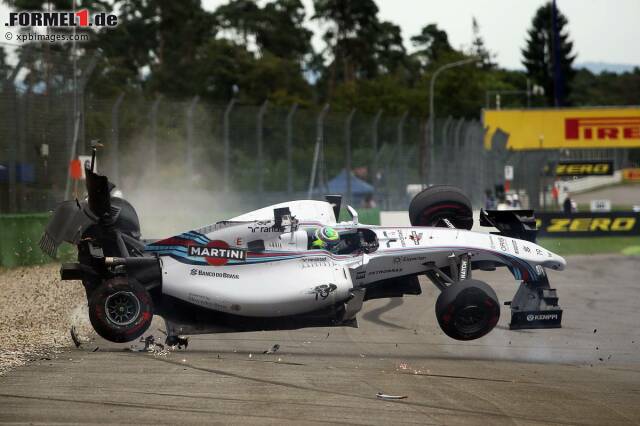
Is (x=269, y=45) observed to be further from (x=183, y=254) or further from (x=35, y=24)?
(x=183, y=254)

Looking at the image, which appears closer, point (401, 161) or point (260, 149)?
point (260, 149)

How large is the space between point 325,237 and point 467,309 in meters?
1.83

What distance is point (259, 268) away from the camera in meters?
11.7

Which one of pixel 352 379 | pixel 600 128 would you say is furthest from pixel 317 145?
pixel 600 128

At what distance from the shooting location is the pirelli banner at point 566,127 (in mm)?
64750

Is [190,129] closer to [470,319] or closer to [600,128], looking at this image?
[470,319]

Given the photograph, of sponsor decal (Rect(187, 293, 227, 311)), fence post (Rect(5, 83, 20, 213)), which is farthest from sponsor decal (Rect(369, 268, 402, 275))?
fence post (Rect(5, 83, 20, 213))

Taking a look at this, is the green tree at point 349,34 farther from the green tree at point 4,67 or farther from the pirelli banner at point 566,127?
the green tree at point 4,67

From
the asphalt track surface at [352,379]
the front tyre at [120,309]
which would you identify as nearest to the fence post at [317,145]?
the asphalt track surface at [352,379]

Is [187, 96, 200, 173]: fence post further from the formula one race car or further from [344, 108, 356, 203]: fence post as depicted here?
the formula one race car

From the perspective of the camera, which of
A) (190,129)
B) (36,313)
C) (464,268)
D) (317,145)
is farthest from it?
(317,145)

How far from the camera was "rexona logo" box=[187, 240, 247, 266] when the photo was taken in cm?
1164

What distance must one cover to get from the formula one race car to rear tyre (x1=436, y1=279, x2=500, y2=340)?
0.04 feet

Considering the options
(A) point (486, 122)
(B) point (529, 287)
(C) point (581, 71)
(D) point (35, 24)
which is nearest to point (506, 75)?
(C) point (581, 71)
